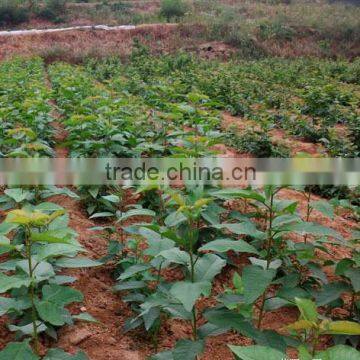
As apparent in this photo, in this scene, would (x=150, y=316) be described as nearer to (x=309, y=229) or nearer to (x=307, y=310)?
(x=309, y=229)

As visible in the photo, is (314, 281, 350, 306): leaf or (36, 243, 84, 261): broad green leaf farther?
(314, 281, 350, 306): leaf

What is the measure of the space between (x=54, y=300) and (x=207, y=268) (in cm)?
59

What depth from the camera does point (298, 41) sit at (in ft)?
65.9

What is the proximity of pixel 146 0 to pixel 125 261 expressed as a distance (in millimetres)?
32331

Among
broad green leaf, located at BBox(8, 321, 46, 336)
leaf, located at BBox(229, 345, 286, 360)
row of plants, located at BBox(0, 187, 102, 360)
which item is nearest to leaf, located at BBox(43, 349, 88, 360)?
row of plants, located at BBox(0, 187, 102, 360)

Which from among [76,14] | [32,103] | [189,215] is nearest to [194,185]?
[189,215]

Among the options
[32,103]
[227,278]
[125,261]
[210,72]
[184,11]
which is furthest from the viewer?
[184,11]

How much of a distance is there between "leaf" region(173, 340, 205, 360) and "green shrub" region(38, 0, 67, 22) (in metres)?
28.8

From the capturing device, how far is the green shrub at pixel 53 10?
1121 inches

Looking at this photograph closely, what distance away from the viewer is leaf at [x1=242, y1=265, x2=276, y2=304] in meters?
1.74

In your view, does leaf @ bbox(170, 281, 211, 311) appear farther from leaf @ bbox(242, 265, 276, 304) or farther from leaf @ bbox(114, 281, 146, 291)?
leaf @ bbox(114, 281, 146, 291)

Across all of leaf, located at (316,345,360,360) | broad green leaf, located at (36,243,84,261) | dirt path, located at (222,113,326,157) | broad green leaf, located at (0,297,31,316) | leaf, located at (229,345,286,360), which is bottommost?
dirt path, located at (222,113,326,157)

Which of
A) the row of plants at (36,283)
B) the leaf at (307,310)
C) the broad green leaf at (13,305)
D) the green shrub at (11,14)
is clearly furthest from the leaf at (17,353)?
the green shrub at (11,14)

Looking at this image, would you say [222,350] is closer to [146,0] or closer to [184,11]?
[184,11]
